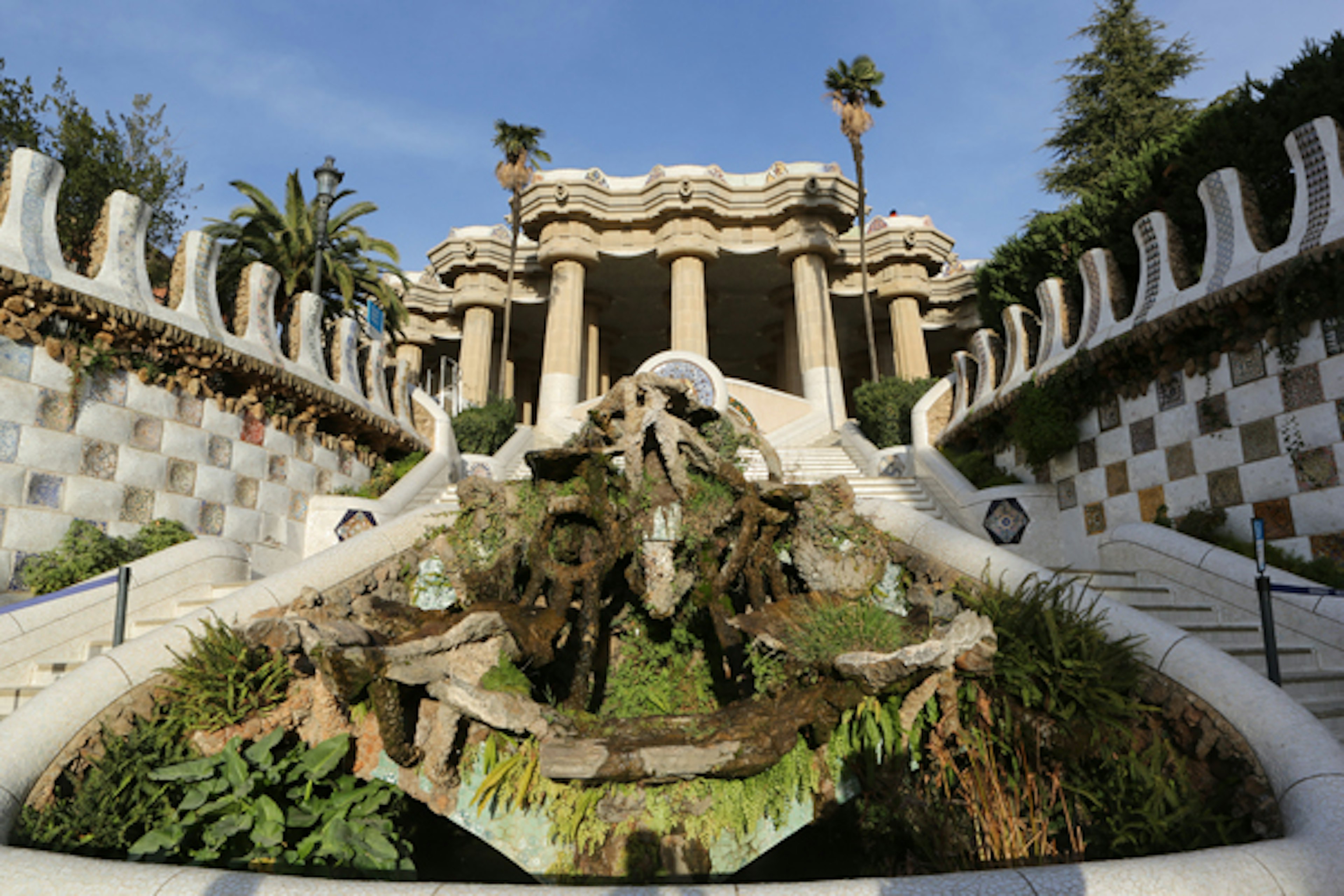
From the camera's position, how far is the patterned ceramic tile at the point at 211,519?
36.6 feet

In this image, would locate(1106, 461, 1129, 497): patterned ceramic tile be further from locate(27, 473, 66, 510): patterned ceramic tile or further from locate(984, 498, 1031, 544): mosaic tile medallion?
locate(27, 473, 66, 510): patterned ceramic tile

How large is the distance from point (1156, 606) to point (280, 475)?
12.8 m

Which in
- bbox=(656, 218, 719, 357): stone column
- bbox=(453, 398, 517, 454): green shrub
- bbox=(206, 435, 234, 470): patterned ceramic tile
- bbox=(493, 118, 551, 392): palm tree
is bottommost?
bbox=(206, 435, 234, 470): patterned ceramic tile

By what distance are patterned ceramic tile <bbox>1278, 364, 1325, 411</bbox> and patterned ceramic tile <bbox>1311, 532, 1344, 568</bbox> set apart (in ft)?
4.97

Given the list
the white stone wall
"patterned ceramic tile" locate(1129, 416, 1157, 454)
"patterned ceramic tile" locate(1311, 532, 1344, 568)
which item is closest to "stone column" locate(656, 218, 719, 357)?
the white stone wall

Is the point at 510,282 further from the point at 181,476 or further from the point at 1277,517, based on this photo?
the point at 1277,517

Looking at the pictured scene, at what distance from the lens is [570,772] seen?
5094mm

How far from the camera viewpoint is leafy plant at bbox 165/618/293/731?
5.71 meters

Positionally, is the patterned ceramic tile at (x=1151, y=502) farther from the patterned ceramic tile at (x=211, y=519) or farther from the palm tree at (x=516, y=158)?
the palm tree at (x=516, y=158)

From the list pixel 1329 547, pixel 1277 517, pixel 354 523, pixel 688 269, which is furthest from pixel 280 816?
pixel 688 269

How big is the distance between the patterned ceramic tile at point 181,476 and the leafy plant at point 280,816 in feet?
21.6

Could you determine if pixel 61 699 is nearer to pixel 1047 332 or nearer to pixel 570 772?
pixel 570 772

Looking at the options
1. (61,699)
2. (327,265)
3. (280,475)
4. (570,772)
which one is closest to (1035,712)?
(570,772)

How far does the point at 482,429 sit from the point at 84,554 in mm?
10964
